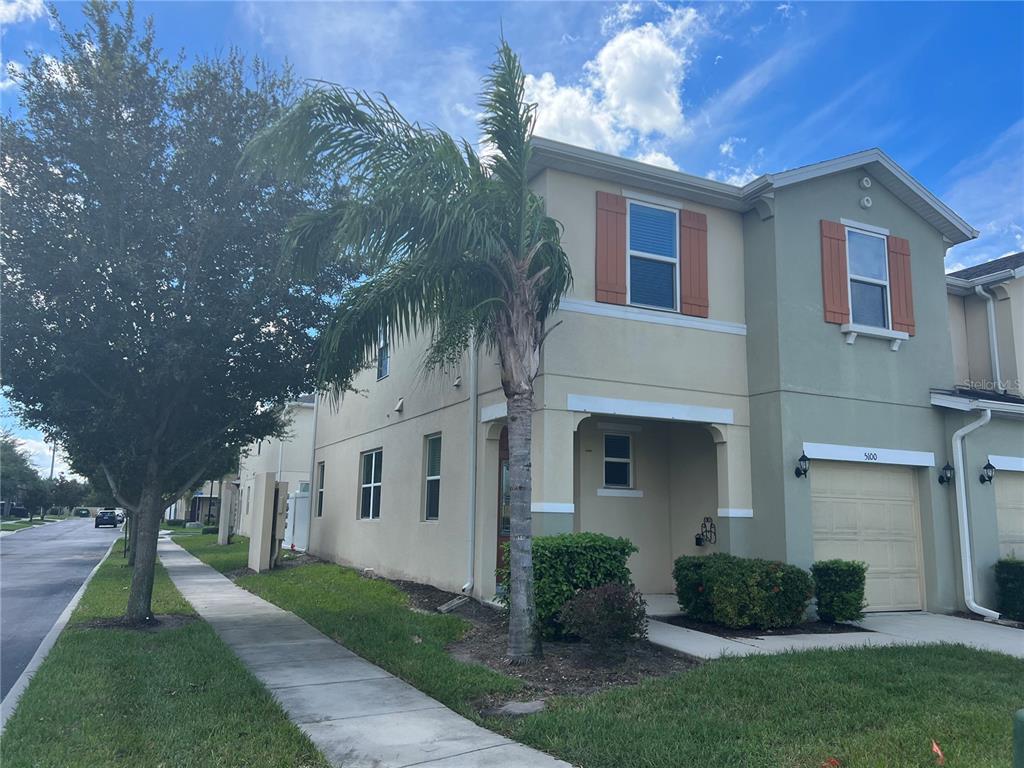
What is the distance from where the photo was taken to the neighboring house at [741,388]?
10805 mm

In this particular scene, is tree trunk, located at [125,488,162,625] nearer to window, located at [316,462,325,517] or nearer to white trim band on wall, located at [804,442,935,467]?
white trim band on wall, located at [804,442,935,467]

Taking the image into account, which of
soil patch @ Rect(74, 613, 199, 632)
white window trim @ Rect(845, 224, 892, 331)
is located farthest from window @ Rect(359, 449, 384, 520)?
white window trim @ Rect(845, 224, 892, 331)

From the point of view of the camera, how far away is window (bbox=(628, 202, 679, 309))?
11.3m

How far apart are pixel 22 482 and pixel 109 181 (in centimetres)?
6664

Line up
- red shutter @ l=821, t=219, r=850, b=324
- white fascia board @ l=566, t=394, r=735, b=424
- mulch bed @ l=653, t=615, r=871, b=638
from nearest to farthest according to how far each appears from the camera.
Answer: mulch bed @ l=653, t=615, r=871, b=638 → white fascia board @ l=566, t=394, r=735, b=424 → red shutter @ l=821, t=219, r=850, b=324

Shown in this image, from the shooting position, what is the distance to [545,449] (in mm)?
9906

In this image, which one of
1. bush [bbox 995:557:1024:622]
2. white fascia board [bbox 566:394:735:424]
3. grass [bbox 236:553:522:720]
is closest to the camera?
grass [bbox 236:553:522:720]

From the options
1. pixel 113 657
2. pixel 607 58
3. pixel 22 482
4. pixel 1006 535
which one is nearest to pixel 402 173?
pixel 607 58

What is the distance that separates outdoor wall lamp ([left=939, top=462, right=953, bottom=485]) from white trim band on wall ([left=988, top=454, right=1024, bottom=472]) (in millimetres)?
727

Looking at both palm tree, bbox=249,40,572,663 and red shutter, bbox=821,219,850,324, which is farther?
red shutter, bbox=821,219,850,324

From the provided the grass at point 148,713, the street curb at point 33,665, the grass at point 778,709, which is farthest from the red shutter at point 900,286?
the street curb at point 33,665

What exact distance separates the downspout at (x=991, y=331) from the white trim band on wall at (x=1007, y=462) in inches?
87.4

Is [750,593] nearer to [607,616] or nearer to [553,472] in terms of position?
[607,616]

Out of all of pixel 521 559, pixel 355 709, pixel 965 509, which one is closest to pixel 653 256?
pixel 521 559
